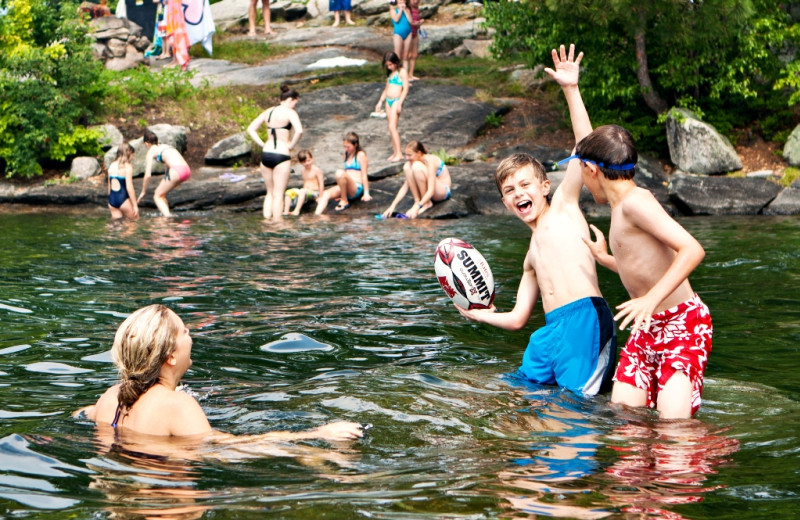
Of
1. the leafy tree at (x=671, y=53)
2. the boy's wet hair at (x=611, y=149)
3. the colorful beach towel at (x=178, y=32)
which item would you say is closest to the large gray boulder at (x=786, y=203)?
the leafy tree at (x=671, y=53)

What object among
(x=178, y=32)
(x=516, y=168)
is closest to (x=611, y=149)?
(x=516, y=168)

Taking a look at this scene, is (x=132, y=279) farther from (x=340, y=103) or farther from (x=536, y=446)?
(x=340, y=103)

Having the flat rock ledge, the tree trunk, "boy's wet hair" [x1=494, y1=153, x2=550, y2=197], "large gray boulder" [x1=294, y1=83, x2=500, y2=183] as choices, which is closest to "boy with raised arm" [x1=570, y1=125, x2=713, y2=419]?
"boy's wet hair" [x1=494, y1=153, x2=550, y2=197]

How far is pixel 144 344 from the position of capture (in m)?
4.50

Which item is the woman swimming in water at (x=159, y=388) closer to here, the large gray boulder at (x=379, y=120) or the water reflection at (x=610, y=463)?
the water reflection at (x=610, y=463)

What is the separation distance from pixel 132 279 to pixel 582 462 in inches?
285

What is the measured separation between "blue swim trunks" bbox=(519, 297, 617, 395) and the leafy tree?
41.3 ft

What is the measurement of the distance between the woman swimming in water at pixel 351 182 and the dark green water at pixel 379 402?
710cm

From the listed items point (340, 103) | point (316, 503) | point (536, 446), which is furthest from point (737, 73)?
point (316, 503)

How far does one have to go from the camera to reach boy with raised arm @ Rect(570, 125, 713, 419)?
5121 millimetres

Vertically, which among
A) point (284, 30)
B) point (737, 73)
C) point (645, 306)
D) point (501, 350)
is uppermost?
point (284, 30)

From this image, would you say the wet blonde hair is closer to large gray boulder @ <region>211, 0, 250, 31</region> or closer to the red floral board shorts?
the red floral board shorts

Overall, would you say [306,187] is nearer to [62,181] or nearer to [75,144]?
[62,181]

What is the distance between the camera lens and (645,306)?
15.4ft
